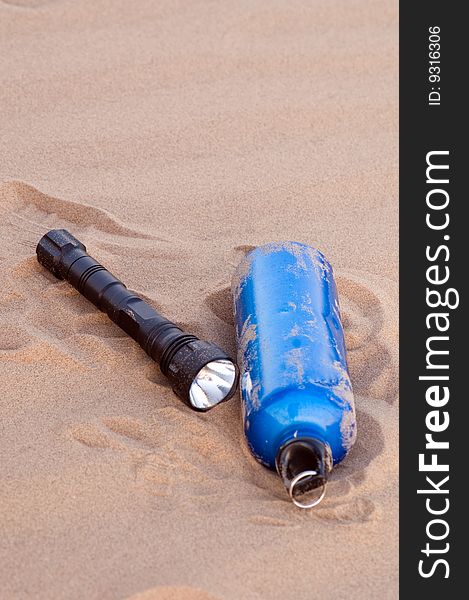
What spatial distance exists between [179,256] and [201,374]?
0.84 m

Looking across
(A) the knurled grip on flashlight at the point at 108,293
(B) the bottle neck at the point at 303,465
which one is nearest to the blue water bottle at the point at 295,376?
(B) the bottle neck at the point at 303,465

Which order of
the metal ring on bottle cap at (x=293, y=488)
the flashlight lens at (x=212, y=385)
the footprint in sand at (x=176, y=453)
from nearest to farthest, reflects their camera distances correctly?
the metal ring on bottle cap at (x=293, y=488), the footprint in sand at (x=176, y=453), the flashlight lens at (x=212, y=385)

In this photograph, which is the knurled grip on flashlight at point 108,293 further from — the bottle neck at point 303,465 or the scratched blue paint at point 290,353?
the bottle neck at point 303,465

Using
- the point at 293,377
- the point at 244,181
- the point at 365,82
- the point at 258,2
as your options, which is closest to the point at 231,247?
the point at 244,181

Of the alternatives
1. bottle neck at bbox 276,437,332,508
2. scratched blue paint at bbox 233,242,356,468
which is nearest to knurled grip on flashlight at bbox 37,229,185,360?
scratched blue paint at bbox 233,242,356,468

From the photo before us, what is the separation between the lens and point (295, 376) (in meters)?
2.55

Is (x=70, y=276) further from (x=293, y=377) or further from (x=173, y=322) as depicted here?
(x=293, y=377)

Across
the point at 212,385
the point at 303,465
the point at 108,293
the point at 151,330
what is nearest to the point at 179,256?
the point at 108,293

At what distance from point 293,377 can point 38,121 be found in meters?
2.19

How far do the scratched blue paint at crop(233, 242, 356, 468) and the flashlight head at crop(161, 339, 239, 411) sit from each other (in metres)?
0.06

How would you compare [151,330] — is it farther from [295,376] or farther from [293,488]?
[293,488]

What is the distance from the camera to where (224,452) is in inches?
107

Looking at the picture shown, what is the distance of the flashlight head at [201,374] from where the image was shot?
2.71 m

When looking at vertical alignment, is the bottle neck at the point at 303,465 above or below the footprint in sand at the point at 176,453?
above
